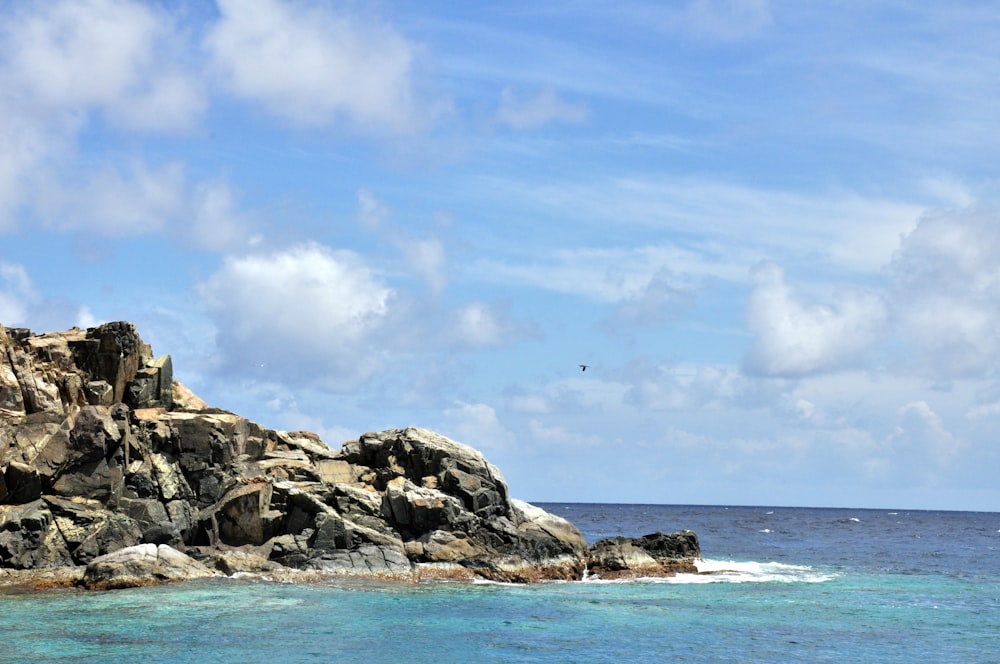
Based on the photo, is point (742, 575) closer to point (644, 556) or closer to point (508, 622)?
point (644, 556)

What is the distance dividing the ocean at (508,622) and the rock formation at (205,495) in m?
2.69

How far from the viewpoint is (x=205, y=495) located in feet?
186

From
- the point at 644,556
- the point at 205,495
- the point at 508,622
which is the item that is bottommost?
the point at 508,622

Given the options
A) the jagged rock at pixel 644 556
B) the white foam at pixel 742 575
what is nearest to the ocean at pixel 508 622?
the white foam at pixel 742 575

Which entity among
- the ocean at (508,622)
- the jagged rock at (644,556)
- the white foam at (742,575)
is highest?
the jagged rock at (644,556)

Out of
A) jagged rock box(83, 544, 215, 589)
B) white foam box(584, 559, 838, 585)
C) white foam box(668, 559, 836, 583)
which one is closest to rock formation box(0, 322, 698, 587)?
jagged rock box(83, 544, 215, 589)

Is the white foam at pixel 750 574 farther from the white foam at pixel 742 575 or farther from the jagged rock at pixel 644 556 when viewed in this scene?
the jagged rock at pixel 644 556

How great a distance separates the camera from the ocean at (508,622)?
37.4 metres

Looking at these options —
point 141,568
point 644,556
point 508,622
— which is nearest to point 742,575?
point 644,556

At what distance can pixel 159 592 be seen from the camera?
155ft

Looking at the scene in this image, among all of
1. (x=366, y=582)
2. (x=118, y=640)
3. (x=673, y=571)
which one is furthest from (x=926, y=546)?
(x=118, y=640)

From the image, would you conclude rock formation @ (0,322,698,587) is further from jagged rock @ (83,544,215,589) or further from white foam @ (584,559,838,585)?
white foam @ (584,559,838,585)

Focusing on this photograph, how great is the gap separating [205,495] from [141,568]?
802 centimetres

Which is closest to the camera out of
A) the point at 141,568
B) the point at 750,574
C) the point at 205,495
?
the point at 141,568
